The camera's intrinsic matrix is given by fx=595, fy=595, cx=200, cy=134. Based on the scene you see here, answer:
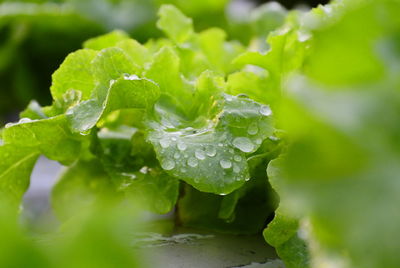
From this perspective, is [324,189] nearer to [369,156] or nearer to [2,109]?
[369,156]

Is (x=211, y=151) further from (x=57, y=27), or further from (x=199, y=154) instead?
(x=57, y=27)

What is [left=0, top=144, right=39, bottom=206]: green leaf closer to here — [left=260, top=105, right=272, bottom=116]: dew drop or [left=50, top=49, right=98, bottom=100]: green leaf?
[left=50, top=49, right=98, bottom=100]: green leaf

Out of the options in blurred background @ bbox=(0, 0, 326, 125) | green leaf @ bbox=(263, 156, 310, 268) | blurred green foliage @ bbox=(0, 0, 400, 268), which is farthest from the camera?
blurred background @ bbox=(0, 0, 326, 125)

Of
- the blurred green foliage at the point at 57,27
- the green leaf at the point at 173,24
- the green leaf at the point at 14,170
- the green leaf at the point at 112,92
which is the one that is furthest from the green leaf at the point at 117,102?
the blurred green foliage at the point at 57,27

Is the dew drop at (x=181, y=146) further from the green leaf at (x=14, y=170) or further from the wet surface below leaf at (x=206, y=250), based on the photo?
the green leaf at (x=14, y=170)

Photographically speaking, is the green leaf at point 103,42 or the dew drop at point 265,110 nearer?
the dew drop at point 265,110

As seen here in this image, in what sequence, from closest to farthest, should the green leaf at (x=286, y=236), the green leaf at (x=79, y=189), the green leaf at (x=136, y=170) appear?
the green leaf at (x=286, y=236) < the green leaf at (x=136, y=170) < the green leaf at (x=79, y=189)

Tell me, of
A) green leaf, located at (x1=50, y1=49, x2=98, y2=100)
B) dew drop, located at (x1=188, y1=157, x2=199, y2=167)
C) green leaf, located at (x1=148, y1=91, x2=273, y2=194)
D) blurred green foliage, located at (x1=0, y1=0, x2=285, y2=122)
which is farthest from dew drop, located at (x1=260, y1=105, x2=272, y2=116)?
blurred green foliage, located at (x1=0, y1=0, x2=285, y2=122)
